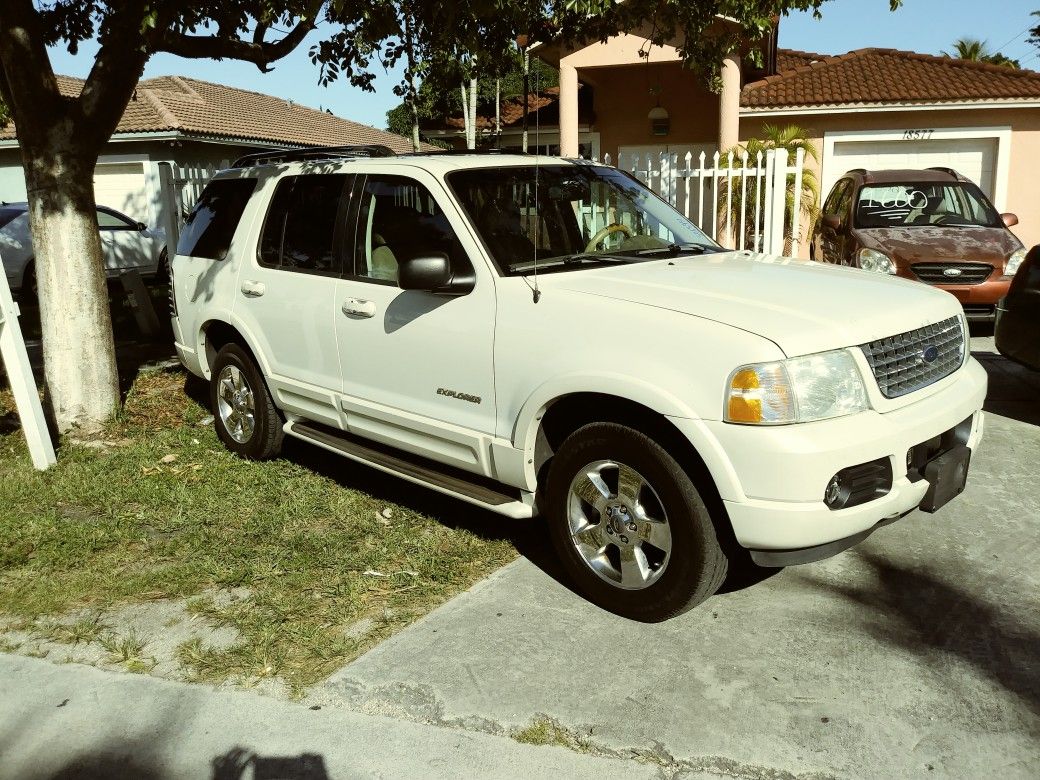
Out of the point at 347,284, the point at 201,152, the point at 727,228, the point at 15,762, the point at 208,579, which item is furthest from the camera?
the point at 201,152

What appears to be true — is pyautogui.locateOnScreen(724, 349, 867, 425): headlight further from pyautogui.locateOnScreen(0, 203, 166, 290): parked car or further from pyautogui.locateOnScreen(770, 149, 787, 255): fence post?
pyautogui.locateOnScreen(0, 203, 166, 290): parked car

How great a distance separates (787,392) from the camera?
3.34 metres

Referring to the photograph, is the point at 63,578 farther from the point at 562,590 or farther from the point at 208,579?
the point at 562,590

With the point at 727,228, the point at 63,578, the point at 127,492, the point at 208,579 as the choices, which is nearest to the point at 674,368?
the point at 208,579

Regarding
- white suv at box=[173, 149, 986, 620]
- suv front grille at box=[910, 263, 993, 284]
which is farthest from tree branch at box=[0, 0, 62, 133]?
suv front grille at box=[910, 263, 993, 284]

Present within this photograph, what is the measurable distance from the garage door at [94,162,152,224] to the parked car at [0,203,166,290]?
945 centimetres

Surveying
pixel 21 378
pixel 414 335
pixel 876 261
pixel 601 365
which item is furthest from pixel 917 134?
pixel 21 378

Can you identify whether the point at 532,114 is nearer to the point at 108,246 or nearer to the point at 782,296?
the point at 108,246

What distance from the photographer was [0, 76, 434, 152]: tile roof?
24719 millimetres

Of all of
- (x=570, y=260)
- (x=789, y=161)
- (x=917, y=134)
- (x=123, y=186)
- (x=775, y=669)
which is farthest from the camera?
(x=123, y=186)

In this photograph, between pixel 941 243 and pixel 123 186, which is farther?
pixel 123 186

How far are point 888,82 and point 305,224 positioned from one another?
14695mm

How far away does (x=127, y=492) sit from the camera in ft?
18.7

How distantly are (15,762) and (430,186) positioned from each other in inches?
116
